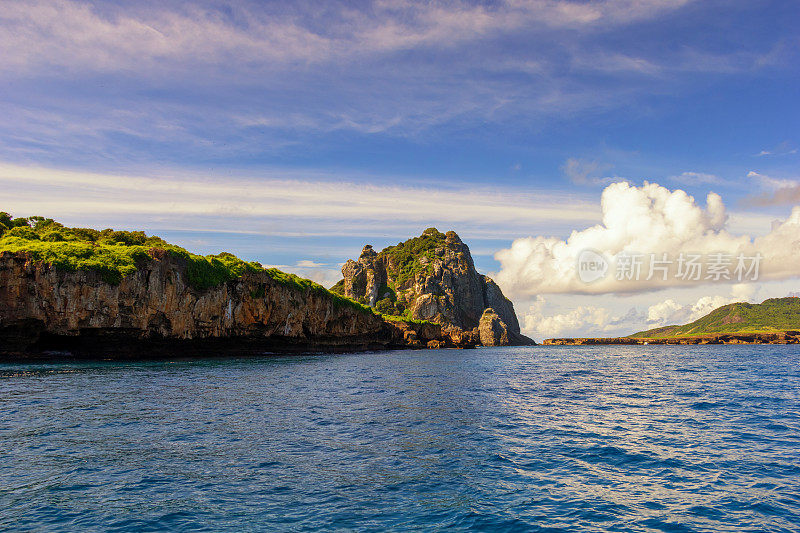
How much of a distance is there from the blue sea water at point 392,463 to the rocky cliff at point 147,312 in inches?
1268

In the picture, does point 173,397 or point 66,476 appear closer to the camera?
point 66,476

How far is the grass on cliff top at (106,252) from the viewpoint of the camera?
5503 cm

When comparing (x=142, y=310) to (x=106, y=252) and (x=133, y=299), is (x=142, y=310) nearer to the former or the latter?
Answer: (x=133, y=299)

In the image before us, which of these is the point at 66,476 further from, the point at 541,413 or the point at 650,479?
the point at 541,413

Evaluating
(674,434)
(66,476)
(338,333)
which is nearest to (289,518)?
(66,476)

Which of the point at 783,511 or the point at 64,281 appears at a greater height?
the point at 64,281

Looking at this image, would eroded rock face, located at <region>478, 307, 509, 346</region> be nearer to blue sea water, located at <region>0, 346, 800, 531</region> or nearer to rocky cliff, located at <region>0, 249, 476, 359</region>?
rocky cliff, located at <region>0, 249, 476, 359</region>

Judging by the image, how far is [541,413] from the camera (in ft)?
76.9

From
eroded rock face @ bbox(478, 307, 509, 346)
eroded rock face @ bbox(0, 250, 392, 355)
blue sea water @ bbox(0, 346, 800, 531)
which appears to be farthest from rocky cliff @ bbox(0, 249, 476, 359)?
eroded rock face @ bbox(478, 307, 509, 346)

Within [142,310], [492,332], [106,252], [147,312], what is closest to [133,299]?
[142,310]

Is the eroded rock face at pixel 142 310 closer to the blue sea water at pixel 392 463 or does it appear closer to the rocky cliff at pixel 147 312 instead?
the rocky cliff at pixel 147 312

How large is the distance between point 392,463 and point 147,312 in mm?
57285

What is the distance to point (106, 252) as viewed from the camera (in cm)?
5878

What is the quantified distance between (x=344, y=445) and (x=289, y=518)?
641 centimetres
